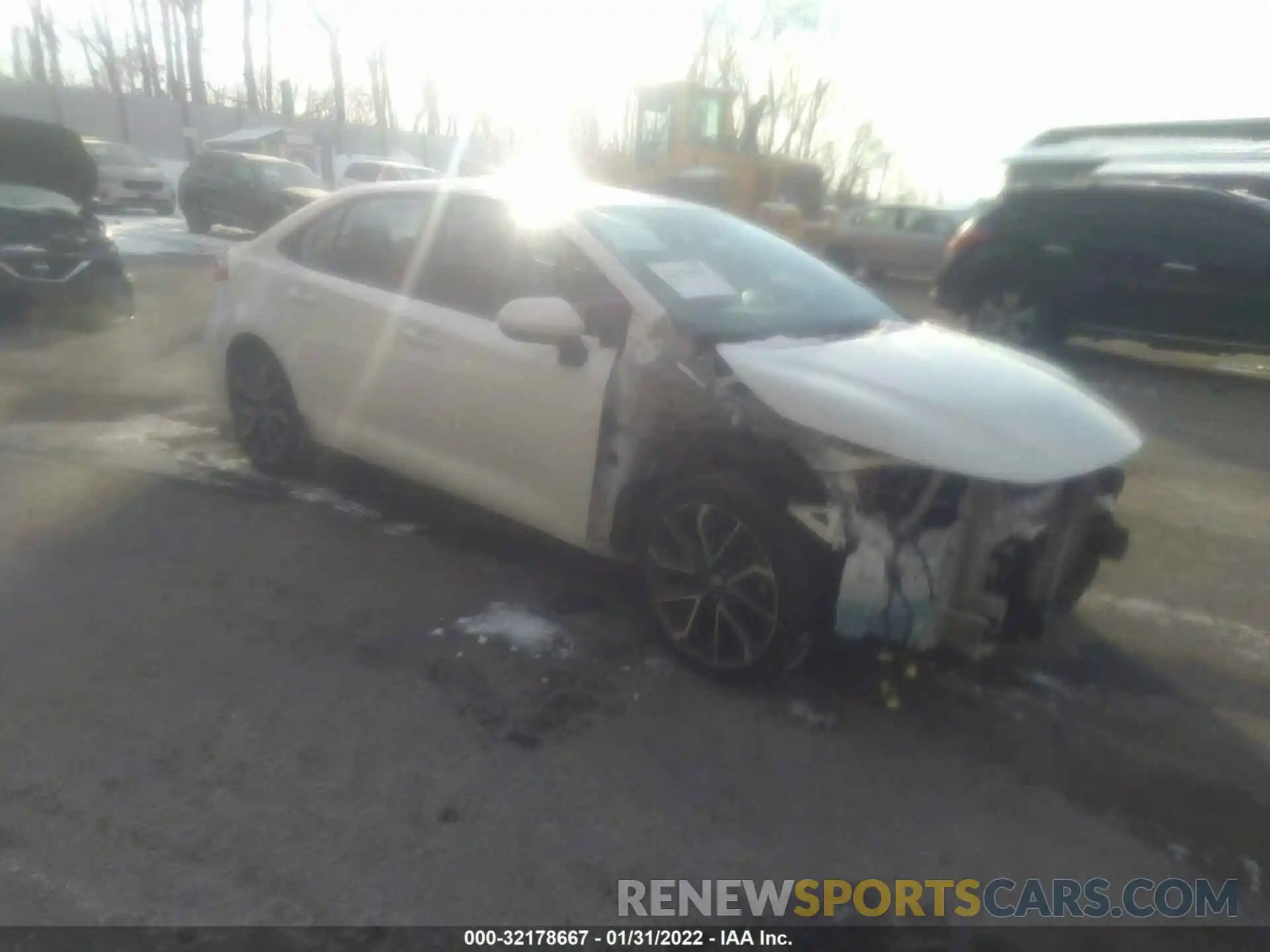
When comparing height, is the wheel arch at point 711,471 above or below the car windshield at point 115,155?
above

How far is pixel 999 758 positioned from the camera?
10.3 feet

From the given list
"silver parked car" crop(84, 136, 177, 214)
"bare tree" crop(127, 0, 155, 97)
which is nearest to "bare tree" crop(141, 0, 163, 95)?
"bare tree" crop(127, 0, 155, 97)

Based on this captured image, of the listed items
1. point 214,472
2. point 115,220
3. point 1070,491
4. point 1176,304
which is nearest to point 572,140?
point 115,220

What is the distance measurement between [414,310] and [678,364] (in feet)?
4.96

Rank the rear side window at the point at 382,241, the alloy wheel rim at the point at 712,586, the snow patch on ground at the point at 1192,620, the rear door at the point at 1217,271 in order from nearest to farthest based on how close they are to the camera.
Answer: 1. the alloy wheel rim at the point at 712,586
2. the snow patch on ground at the point at 1192,620
3. the rear side window at the point at 382,241
4. the rear door at the point at 1217,271

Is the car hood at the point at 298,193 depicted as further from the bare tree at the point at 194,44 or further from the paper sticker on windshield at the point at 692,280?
the bare tree at the point at 194,44

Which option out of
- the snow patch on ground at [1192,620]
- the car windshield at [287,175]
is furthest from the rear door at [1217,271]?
Answer: the car windshield at [287,175]

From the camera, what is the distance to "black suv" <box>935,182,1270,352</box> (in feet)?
29.7

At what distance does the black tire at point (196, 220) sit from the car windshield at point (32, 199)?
410 inches

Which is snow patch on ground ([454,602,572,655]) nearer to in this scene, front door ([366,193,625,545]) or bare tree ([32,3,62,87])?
front door ([366,193,625,545])

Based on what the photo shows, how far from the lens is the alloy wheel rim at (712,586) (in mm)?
3279

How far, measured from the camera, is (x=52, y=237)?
30.1 feet

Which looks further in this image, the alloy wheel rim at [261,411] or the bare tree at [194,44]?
the bare tree at [194,44]

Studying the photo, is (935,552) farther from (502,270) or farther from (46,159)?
(46,159)
